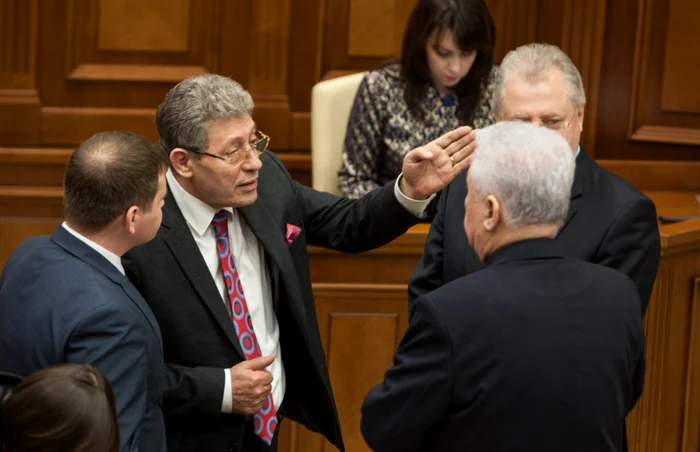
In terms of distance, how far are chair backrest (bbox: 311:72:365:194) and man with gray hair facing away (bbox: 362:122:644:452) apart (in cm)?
217

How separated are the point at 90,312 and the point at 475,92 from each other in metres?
2.22

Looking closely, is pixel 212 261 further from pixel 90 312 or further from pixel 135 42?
pixel 135 42

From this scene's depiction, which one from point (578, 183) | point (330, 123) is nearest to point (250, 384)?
point (578, 183)

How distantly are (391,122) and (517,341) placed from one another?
7.15 feet

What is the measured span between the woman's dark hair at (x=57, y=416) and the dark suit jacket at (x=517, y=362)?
1.75 ft

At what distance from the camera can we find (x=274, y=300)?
2.80 m

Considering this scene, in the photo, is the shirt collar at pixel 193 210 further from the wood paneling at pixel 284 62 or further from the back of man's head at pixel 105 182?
the wood paneling at pixel 284 62

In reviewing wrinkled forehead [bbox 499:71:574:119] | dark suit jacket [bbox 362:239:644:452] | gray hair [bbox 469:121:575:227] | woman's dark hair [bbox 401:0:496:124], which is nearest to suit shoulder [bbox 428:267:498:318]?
dark suit jacket [bbox 362:239:644:452]

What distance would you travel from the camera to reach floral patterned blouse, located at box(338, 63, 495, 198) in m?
4.15

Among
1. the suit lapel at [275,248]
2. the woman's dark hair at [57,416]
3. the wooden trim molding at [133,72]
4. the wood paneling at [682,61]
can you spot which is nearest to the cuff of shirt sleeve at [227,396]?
the suit lapel at [275,248]

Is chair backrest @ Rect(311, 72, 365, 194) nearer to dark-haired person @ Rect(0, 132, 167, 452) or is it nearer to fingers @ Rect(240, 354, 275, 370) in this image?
fingers @ Rect(240, 354, 275, 370)

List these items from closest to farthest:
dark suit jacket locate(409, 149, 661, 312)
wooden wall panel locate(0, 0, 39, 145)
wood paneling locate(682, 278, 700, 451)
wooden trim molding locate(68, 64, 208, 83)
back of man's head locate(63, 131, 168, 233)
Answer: back of man's head locate(63, 131, 168, 233) → dark suit jacket locate(409, 149, 661, 312) → wood paneling locate(682, 278, 700, 451) → wooden wall panel locate(0, 0, 39, 145) → wooden trim molding locate(68, 64, 208, 83)

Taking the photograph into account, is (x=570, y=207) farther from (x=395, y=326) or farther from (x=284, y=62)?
(x=284, y=62)

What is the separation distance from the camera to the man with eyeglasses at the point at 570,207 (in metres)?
2.52
